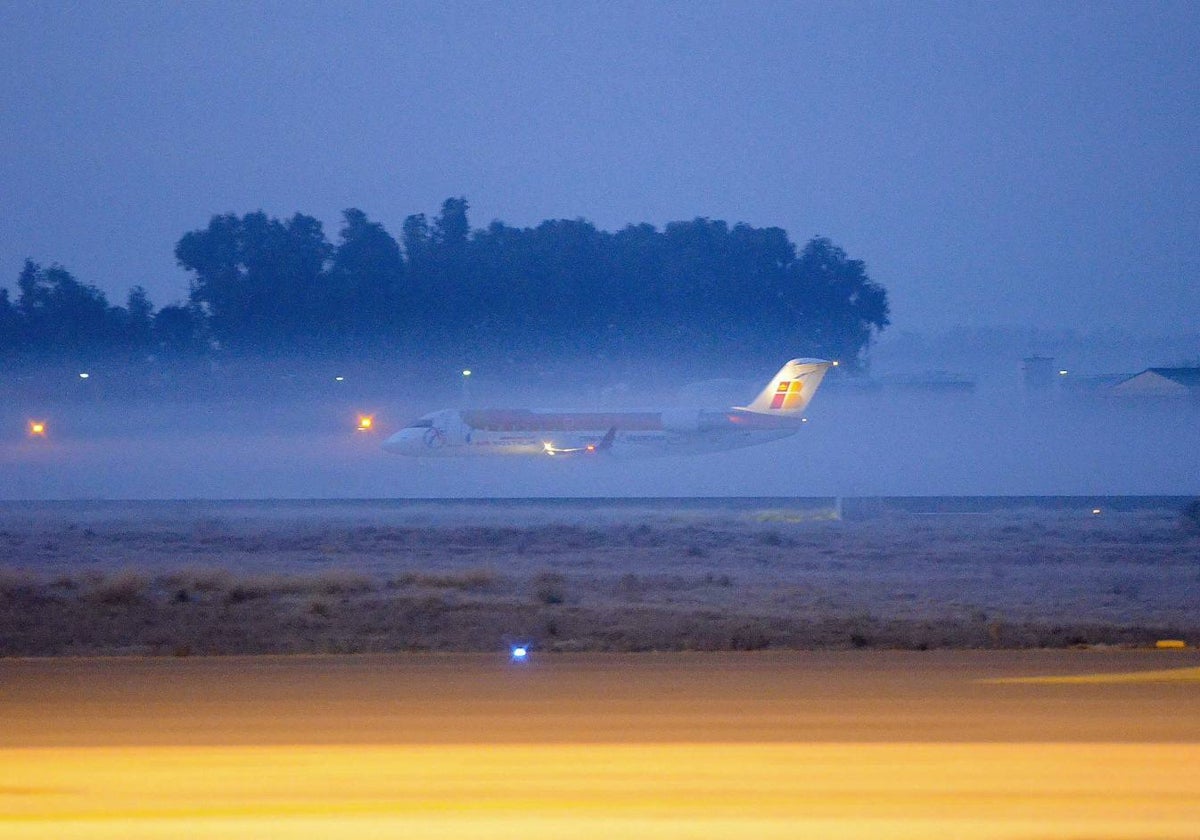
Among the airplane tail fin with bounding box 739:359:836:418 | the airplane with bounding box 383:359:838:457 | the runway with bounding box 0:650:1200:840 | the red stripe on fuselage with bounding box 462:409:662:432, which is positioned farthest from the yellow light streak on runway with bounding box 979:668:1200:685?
the red stripe on fuselage with bounding box 462:409:662:432

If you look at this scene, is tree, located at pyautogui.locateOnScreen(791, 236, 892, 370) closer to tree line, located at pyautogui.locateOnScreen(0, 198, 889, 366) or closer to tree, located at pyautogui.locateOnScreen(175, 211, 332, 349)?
tree line, located at pyautogui.locateOnScreen(0, 198, 889, 366)

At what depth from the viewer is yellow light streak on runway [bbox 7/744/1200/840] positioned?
280 inches

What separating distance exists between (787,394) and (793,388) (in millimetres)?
294

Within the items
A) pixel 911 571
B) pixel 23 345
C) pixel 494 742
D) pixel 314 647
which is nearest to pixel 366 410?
pixel 23 345

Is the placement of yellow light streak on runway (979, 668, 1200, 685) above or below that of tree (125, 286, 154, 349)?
below

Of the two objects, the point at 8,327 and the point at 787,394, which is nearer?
the point at 787,394

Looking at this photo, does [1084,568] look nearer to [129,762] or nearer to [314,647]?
[314,647]

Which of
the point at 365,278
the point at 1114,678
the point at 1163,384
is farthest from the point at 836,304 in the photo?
the point at 1114,678

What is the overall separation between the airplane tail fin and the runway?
32556mm

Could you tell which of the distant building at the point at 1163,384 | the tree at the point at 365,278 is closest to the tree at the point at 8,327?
the tree at the point at 365,278

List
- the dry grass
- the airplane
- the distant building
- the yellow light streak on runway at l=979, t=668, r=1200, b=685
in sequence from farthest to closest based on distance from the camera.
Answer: the distant building → the airplane → the dry grass → the yellow light streak on runway at l=979, t=668, r=1200, b=685

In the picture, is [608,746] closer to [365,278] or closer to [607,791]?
[607,791]

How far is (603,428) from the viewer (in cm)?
4550

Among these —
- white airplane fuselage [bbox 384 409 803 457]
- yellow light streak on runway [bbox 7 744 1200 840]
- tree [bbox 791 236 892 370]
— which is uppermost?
tree [bbox 791 236 892 370]
